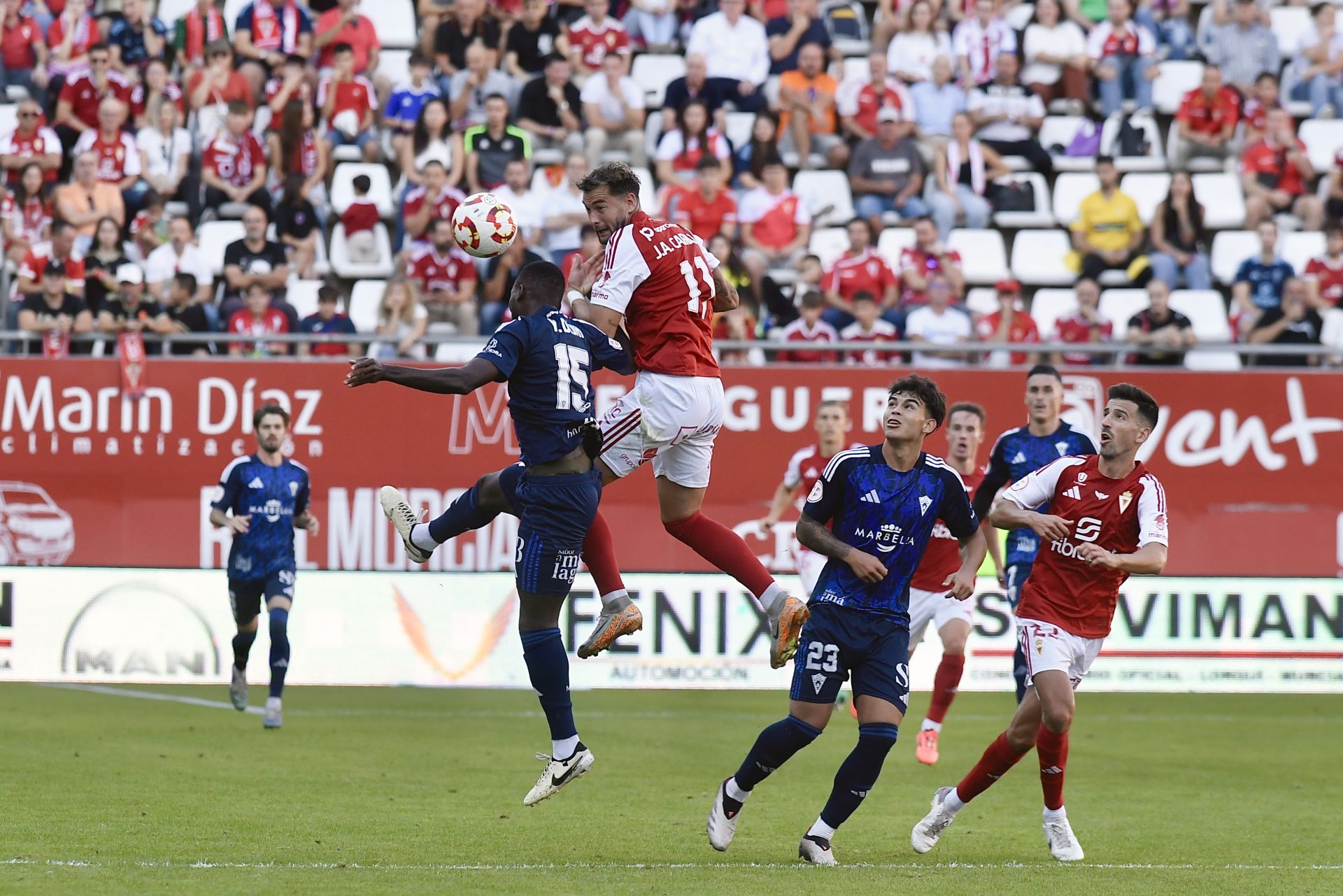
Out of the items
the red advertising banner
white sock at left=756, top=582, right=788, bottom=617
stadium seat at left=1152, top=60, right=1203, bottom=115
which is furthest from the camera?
stadium seat at left=1152, top=60, right=1203, bottom=115

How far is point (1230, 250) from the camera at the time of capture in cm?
1961

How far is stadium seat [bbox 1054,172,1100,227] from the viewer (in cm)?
2002

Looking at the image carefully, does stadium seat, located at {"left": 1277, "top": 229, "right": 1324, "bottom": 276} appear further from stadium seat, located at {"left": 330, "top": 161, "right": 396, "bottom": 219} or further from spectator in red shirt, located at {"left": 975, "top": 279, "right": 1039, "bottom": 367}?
stadium seat, located at {"left": 330, "top": 161, "right": 396, "bottom": 219}

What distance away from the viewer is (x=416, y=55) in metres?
20.1

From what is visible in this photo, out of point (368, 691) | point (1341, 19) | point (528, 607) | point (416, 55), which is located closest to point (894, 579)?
point (528, 607)

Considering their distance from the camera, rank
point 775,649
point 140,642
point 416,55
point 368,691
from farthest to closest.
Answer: point 416,55 < point 368,691 < point 140,642 < point 775,649

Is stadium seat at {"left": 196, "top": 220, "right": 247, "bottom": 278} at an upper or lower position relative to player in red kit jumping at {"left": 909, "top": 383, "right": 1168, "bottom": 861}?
upper

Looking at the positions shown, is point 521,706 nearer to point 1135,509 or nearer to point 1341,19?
point 1135,509

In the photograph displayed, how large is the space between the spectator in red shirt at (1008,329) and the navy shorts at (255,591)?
25.1 ft

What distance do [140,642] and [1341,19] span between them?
16362 millimetres

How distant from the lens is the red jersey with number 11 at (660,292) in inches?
338

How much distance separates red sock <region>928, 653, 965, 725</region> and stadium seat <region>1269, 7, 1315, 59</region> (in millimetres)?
12977

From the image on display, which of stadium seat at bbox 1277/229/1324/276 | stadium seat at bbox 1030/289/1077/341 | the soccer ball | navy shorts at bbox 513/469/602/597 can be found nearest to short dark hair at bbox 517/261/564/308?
the soccer ball

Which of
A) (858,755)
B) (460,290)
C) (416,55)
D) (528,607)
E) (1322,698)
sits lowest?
(1322,698)
